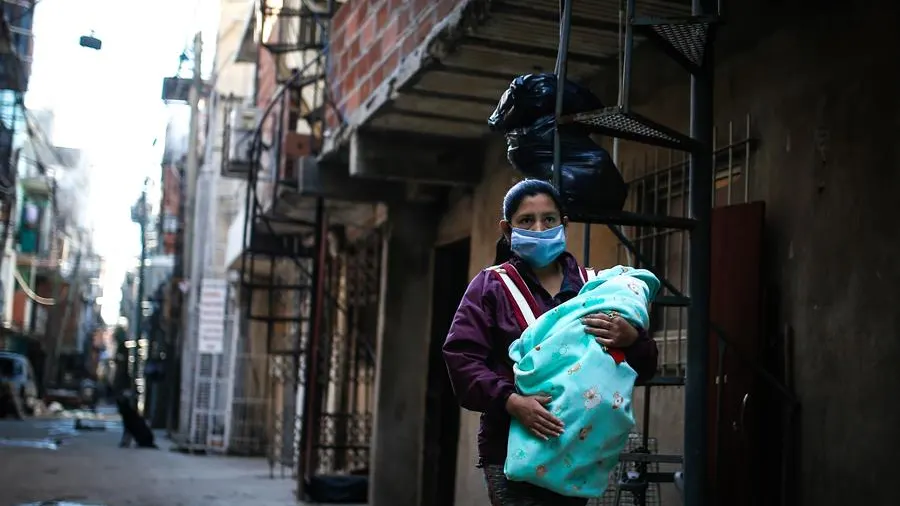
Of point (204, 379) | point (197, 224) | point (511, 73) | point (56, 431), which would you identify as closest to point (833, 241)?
point (511, 73)

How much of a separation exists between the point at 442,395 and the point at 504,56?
4.97 meters

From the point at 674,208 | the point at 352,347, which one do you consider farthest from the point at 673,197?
the point at 352,347

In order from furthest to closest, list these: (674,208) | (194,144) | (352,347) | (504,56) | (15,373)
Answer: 1. (15,373)
2. (194,144)
3. (352,347)
4. (504,56)
5. (674,208)

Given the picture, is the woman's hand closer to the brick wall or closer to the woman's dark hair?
the woman's dark hair

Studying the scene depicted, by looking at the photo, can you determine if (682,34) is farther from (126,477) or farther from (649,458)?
(126,477)

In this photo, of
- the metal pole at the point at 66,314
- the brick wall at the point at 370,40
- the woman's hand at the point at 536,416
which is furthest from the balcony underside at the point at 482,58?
the metal pole at the point at 66,314

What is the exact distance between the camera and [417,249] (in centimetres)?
1124

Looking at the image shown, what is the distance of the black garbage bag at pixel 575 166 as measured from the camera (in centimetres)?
473

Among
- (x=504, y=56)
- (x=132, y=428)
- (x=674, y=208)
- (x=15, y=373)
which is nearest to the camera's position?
(x=674, y=208)

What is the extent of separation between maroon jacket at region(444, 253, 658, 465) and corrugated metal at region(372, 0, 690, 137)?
2.24 metres

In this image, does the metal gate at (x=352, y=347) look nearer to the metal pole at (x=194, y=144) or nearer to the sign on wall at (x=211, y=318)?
the sign on wall at (x=211, y=318)

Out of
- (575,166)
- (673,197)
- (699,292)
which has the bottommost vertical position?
(699,292)

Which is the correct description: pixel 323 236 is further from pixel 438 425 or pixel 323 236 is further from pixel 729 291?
pixel 729 291

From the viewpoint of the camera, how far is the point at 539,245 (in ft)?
10.6
